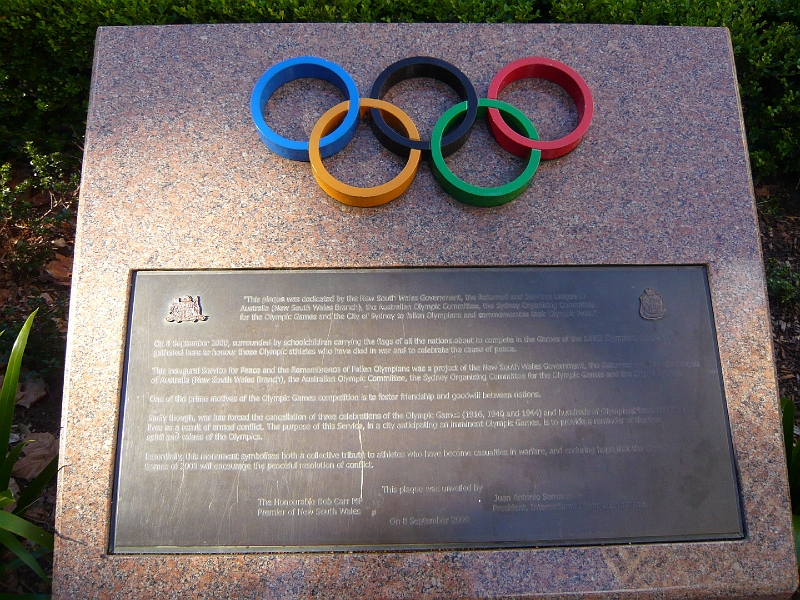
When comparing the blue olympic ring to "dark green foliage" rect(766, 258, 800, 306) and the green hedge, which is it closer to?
the green hedge

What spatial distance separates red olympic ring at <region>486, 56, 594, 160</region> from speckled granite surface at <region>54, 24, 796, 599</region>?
7 centimetres

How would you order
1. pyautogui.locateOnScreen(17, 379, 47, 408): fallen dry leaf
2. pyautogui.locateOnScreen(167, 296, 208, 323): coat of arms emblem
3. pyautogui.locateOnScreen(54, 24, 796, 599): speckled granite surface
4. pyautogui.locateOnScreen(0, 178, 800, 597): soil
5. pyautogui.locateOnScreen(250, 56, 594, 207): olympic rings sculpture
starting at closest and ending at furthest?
1. pyautogui.locateOnScreen(54, 24, 796, 599): speckled granite surface
2. pyautogui.locateOnScreen(167, 296, 208, 323): coat of arms emblem
3. pyautogui.locateOnScreen(250, 56, 594, 207): olympic rings sculpture
4. pyautogui.locateOnScreen(0, 178, 800, 597): soil
5. pyautogui.locateOnScreen(17, 379, 47, 408): fallen dry leaf

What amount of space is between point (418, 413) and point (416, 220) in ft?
2.82

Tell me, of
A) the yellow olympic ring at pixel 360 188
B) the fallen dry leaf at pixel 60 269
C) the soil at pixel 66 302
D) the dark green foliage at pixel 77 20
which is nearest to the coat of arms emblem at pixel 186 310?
the yellow olympic ring at pixel 360 188

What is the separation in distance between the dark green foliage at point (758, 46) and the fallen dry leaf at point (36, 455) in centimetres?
372

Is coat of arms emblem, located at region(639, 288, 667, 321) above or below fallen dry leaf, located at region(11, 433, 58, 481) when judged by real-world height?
above

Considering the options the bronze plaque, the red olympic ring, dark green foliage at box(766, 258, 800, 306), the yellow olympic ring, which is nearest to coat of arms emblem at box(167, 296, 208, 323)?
the bronze plaque

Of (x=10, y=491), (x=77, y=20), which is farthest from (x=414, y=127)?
(x=10, y=491)

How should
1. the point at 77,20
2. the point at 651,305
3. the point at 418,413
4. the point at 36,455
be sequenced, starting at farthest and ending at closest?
1. the point at 77,20
2. the point at 36,455
3. the point at 651,305
4. the point at 418,413

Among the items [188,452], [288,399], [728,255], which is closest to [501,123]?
[728,255]

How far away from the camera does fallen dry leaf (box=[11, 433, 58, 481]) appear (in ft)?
9.20

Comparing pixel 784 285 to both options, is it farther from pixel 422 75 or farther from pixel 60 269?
pixel 60 269

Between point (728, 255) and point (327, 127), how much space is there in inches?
75.2

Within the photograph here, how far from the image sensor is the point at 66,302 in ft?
10.6
